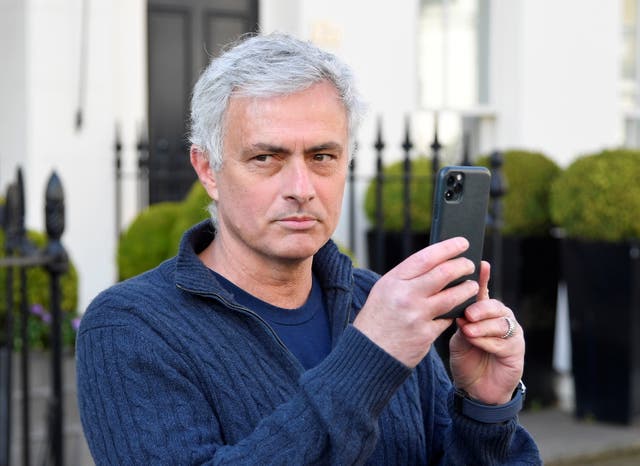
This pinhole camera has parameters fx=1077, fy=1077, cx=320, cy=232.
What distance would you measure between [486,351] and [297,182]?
427 millimetres

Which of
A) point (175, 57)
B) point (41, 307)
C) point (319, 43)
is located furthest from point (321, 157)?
point (175, 57)

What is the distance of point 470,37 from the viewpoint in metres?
8.76

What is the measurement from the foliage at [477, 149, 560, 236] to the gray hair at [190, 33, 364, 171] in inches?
190

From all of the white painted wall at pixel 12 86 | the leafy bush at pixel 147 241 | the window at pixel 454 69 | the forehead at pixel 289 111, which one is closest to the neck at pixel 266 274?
the forehead at pixel 289 111

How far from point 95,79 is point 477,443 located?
5352 millimetres

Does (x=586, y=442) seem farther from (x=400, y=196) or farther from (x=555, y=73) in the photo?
(x=555, y=73)

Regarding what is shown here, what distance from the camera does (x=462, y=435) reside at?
1920 mm

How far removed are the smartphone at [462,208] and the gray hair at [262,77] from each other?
268 mm

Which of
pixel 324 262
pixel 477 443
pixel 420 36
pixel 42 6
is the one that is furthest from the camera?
pixel 420 36

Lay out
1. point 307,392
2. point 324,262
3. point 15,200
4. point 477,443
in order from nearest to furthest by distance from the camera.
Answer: point 307,392
point 477,443
point 324,262
point 15,200

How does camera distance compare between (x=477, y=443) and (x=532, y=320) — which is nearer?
(x=477, y=443)

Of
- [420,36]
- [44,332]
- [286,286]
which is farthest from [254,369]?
[420,36]

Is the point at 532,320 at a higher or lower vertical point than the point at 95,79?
lower

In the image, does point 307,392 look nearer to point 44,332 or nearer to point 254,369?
point 254,369
